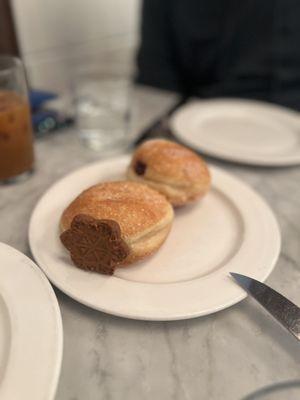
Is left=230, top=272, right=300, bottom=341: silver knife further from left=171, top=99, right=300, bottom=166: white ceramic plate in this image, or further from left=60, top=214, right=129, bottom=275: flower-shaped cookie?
left=171, top=99, right=300, bottom=166: white ceramic plate

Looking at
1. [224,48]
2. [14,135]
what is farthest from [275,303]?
[224,48]

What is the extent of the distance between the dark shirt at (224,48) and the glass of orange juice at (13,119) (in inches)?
26.3

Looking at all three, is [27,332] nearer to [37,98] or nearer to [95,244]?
[95,244]

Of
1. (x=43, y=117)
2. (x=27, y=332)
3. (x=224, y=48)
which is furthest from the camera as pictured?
(x=224, y=48)

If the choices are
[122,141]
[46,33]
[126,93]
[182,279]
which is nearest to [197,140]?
[122,141]

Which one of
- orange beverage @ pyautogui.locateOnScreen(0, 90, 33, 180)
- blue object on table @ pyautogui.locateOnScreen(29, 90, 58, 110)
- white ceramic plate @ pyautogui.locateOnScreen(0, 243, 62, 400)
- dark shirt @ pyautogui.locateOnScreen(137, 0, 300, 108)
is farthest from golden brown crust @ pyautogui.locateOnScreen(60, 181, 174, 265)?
dark shirt @ pyautogui.locateOnScreen(137, 0, 300, 108)

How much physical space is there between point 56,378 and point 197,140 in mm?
695

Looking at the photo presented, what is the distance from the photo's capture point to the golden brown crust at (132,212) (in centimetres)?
57

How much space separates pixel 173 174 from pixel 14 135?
0.35 m

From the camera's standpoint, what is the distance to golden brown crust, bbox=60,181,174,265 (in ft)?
1.86

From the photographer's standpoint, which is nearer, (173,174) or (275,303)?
(275,303)

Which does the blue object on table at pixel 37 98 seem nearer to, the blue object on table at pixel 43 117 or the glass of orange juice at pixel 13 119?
the blue object on table at pixel 43 117

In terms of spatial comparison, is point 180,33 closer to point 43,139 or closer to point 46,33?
point 46,33

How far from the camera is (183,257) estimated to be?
63 centimetres
